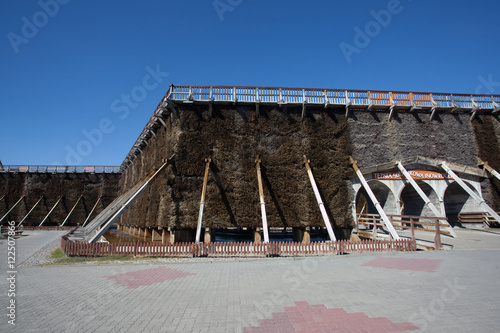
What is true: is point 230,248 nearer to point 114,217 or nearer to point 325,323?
point 114,217

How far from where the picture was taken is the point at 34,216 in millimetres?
38125

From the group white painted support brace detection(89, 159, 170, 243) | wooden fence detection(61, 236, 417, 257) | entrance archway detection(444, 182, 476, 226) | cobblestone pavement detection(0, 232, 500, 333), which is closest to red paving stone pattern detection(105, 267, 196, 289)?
cobblestone pavement detection(0, 232, 500, 333)

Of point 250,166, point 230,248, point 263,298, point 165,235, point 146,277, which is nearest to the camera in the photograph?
point 263,298

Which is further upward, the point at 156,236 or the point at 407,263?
the point at 407,263

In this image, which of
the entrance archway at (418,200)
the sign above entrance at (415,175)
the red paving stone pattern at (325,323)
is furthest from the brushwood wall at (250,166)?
the red paving stone pattern at (325,323)

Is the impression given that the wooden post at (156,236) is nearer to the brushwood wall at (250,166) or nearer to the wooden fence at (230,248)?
the brushwood wall at (250,166)

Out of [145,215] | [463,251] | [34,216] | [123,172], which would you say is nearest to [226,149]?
[145,215]

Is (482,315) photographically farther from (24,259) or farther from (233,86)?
(233,86)

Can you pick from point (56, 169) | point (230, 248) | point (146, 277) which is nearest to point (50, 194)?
point (56, 169)

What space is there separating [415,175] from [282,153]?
34.6ft

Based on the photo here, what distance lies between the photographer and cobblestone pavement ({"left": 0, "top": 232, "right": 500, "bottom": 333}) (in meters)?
4.77

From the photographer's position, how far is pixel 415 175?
20.3 meters

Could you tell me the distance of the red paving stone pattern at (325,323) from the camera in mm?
4555

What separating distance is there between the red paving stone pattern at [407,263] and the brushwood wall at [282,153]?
7.36 m
